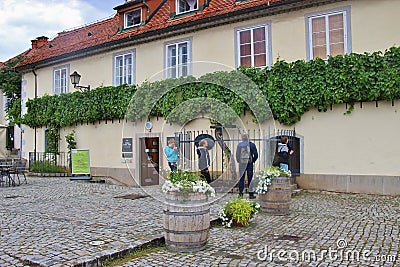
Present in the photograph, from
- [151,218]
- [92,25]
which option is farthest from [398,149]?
[92,25]

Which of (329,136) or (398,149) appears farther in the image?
(329,136)

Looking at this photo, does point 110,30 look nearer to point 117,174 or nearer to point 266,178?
point 117,174

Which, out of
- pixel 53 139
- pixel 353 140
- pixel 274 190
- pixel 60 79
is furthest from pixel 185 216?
pixel 60 79

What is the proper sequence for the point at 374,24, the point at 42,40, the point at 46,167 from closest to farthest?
the point at 374,24, the point at 46,167, the point at 42,40

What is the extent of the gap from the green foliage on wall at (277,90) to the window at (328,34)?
1.70 ft

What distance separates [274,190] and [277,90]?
5287 millimetres

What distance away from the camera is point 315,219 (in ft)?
25.5

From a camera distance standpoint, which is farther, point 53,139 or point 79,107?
point 53,139

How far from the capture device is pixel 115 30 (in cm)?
1861

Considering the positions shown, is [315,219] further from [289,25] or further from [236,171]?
[289,25]

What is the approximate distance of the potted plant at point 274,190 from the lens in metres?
7.89

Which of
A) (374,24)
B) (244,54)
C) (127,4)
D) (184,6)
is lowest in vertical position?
(244,54)

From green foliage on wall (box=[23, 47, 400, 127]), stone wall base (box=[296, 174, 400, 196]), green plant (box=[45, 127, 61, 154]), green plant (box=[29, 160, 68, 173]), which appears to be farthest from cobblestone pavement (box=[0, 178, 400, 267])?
green plant (box=[45, 127, 61, 154])

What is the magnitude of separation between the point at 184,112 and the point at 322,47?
560 centimetres
